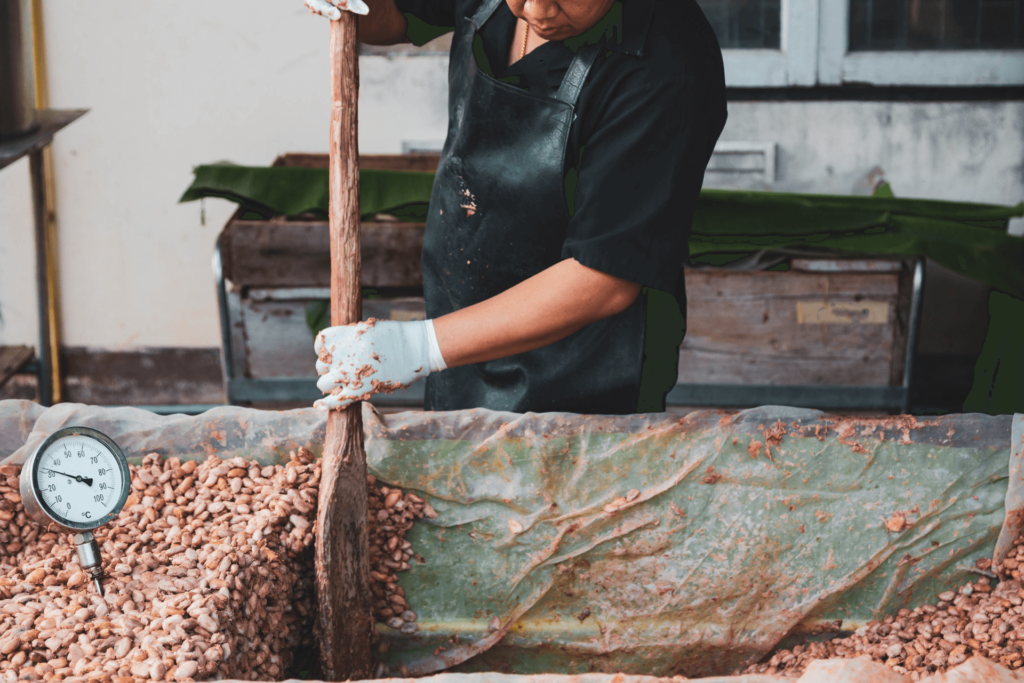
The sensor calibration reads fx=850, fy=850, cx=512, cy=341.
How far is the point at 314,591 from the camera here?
4.58 ft

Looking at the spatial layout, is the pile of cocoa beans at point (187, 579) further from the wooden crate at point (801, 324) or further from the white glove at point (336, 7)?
the wooden crate at point (801, 324)

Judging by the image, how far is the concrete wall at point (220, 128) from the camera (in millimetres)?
3051

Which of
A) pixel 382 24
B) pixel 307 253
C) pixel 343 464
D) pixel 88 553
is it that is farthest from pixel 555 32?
pixel 307 253

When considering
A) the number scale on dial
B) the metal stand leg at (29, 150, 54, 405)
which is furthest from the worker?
the metal stand leg at (29, 150, 54, 405)

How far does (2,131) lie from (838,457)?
7.73 ft

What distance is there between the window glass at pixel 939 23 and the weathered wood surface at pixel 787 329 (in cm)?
115

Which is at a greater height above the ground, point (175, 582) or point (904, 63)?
point (904, 63)

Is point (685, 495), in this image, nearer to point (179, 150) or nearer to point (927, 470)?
point (927, 470)

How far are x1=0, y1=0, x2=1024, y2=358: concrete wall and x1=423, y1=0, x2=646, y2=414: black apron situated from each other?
1649 mm

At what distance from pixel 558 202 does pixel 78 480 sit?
0.83 meters

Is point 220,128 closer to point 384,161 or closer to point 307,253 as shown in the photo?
point 384,161

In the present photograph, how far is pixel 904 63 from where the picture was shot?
2.98 metres

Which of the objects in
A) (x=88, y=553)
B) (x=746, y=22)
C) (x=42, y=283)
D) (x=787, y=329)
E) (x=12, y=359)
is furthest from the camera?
(x=746, y=22)

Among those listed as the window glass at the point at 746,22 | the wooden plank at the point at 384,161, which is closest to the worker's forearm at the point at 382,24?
the wooden plank at the point at 384,161
